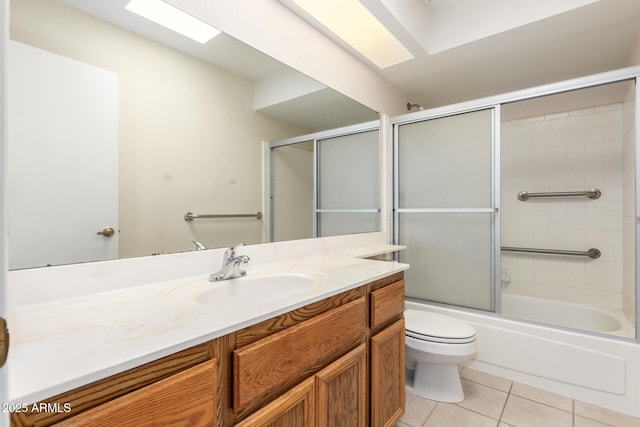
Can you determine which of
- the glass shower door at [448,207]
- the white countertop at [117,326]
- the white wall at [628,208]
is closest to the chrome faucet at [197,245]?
the white countertop at [117,326]

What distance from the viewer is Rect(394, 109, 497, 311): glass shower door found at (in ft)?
6.86

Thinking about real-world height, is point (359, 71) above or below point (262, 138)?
above

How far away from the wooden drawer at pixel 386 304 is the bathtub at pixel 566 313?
135 centimetres

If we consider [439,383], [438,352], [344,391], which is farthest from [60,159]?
[439,383]

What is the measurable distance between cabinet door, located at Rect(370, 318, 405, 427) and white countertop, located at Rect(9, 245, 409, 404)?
13.3 inches

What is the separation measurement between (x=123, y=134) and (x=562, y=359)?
2.56 m

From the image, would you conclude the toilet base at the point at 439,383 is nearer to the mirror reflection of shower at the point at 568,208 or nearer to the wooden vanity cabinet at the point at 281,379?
the wooden vanity cabinet at the point at 281,379

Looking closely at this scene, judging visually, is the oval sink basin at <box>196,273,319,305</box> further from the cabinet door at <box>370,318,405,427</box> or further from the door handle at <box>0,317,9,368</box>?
the door handle at <box>0,317,9,368</box>

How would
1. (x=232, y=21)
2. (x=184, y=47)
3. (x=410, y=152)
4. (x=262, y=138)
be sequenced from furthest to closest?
(x=410, y=152)
(x=262, y=138)
(x=232, y=21)
(x=184, y=47)

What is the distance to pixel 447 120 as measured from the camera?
225cm

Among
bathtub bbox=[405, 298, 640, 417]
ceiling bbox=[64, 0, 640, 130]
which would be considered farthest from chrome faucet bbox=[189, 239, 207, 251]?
bathtub bbox=[405, 298, 640, 417]

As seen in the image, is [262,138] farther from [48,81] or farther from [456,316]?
[456,316]

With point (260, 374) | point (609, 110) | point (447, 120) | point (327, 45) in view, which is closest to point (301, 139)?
point (327, 45)

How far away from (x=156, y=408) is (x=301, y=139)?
155 centimetres
